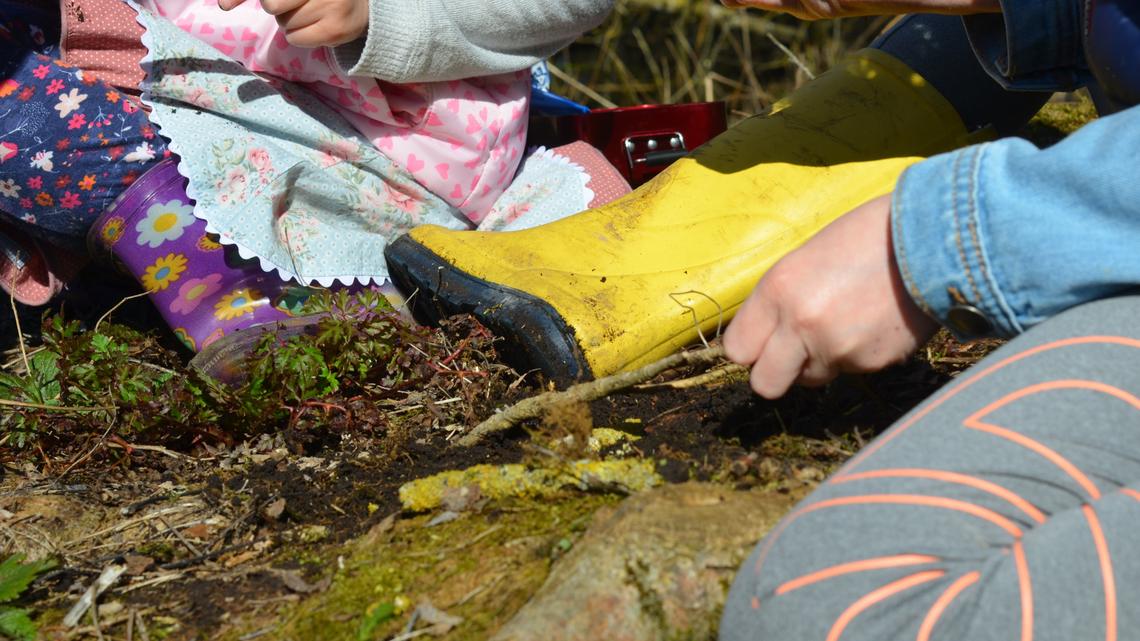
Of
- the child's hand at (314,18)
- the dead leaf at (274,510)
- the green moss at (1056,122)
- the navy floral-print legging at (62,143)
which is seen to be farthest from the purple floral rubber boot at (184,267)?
the green moss at (1056,122)

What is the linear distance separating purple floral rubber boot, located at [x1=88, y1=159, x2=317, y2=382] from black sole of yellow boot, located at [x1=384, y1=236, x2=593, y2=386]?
27cm

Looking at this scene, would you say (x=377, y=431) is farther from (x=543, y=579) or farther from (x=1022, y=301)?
(x=1022, y=301)

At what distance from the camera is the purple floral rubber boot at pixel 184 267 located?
82.7 inches

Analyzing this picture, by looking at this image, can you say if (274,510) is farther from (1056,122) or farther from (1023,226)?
(1056,122)

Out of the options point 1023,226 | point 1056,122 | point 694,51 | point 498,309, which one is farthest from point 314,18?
point 694,51

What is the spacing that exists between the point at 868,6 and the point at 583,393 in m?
0.71

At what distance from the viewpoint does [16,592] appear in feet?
4.37

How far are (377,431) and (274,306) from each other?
1.60 feet

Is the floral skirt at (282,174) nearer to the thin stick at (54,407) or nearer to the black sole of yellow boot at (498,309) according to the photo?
the black sole of yellow boot at (498,309)

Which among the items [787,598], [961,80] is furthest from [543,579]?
[961,80]

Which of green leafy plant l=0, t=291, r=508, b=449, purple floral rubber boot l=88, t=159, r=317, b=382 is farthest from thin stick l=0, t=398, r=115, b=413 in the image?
purple floral rubber boot l=88, t=159, r=317, b=382

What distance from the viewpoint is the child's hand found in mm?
1980

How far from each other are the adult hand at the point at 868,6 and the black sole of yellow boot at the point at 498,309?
0.57m

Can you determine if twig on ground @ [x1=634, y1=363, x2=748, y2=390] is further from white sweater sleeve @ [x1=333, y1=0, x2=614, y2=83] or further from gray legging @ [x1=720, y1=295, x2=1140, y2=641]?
white sweater sleeve @ [x1=333, y1=0, x2=614, y2=83]
